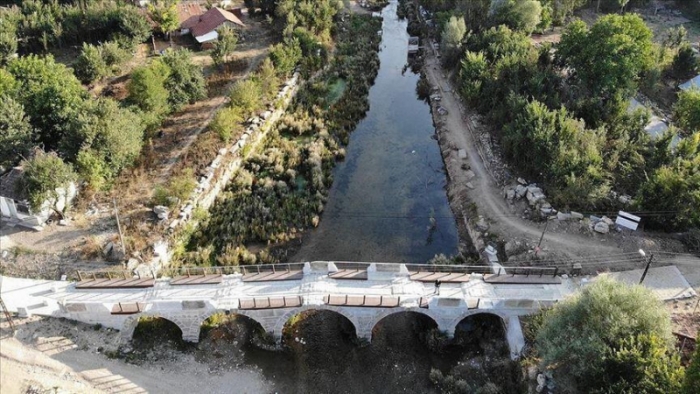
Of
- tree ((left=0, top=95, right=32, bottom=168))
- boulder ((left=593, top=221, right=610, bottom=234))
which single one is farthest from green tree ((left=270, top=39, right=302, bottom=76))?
boulder ((left=593, top=221, right=610, bottom=234))

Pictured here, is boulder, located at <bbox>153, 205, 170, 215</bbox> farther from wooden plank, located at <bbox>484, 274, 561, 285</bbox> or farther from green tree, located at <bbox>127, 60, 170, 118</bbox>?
wooden plank, located at <bbox>484, 274, 561, 285</bbox>

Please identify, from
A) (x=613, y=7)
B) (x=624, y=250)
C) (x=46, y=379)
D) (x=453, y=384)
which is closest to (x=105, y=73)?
(x=46, y=379)

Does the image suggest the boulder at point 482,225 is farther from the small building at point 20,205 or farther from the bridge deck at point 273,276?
the small building at point 20,205

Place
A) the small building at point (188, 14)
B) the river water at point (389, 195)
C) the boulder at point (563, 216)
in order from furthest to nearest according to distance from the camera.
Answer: the small building at point (188, 14) < the river water at point (389, 195) < the boulder at point (563, 216)

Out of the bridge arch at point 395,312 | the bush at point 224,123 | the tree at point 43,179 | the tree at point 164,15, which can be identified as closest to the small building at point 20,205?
the tree at point 43,179

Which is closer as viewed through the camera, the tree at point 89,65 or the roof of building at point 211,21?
the tree at point 89,65

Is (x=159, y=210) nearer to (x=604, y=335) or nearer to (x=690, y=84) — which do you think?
(x=604, y=335)
